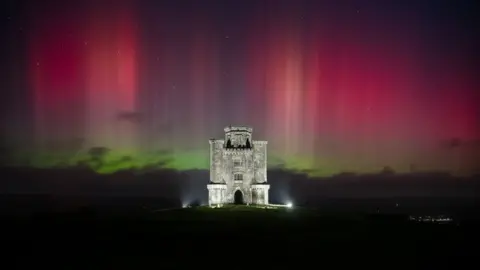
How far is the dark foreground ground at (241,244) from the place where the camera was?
27094 mm

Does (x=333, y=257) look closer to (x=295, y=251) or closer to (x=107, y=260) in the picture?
(x=295, y=251)

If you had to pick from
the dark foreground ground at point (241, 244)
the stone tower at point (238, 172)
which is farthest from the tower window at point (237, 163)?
the dark foreground ground at point (241, 244)

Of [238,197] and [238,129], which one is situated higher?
[238,129]

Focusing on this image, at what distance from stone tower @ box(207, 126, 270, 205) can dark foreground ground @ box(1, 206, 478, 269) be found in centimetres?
2039

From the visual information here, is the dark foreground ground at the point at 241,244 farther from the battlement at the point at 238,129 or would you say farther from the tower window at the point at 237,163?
the battlement at the point at 238,129

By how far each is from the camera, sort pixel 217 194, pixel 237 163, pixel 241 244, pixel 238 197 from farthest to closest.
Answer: pixel 238 197, pixel 237 163, pixel 217 194, pixel 241 244

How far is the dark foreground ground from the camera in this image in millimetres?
27094

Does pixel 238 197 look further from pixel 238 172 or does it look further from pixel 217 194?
pixel 238 172

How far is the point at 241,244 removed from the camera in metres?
32.8

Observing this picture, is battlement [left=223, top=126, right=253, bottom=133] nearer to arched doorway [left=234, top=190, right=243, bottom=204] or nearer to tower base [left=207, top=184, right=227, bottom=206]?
tower base [left=207, top=184, right=227, bottom=206]

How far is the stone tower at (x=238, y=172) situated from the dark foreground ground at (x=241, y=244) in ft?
66.9

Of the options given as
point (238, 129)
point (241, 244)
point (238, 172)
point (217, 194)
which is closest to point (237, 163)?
point (238, 172)

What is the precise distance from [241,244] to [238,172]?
126ft

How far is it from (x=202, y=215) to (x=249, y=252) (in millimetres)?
23824
